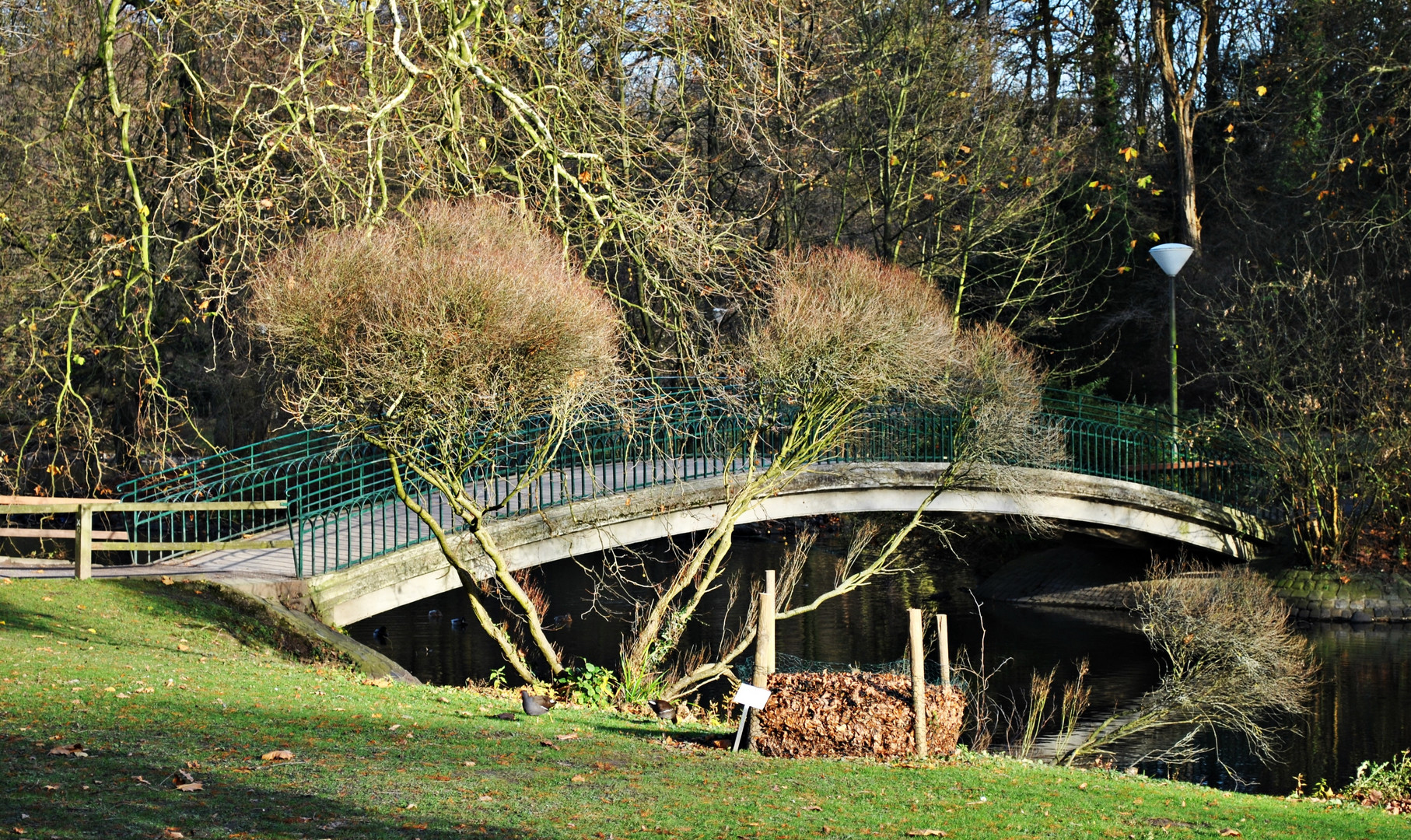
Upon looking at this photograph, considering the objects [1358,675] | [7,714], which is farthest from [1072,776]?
[1358,675]

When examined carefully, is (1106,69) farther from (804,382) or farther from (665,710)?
(665,710)

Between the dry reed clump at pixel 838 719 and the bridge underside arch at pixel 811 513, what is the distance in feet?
18.4

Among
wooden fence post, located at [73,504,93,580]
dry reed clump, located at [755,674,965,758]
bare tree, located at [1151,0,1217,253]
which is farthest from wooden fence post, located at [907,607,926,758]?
bare tree, located at [1151,0,1217,253]

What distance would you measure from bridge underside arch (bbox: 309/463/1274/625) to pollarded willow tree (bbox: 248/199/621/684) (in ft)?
9.87

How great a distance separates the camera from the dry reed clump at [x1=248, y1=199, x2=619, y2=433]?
31.8 ft

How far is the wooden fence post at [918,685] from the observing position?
8.21 meters

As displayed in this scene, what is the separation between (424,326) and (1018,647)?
477 inches

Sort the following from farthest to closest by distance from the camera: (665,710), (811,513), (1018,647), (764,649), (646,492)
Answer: (1018,647)
(811,513)
(646,492)
(665,710)
(764,649)

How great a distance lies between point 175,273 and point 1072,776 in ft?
40.8

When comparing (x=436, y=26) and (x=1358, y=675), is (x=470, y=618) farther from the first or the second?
(x=1358, y=675)

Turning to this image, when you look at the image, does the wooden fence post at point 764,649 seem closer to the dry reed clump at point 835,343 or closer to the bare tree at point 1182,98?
the dry reed clump at point 835,343

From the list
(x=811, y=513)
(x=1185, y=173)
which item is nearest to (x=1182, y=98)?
(x=1185, y=173)

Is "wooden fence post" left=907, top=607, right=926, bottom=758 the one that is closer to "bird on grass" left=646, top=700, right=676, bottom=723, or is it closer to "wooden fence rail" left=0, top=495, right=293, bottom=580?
"bird on grass" left=646, top=700, right=676, bottom=723

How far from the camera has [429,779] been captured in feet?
21.2
